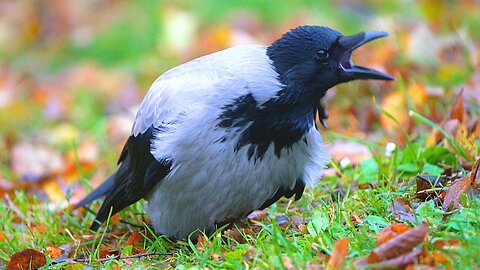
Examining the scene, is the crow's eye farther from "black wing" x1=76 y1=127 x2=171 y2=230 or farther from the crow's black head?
"black wing" x1=76 y1=127 x2=171 y2=230

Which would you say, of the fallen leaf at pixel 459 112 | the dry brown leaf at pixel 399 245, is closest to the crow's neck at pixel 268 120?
the dry brown leaf at pixel 399 245

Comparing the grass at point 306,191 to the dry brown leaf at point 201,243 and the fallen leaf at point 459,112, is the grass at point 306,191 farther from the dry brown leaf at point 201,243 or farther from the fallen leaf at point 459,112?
the fallen leaf at point 459,112

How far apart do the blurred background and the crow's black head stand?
0.77 metres

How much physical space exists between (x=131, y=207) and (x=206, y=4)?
574 centimetres

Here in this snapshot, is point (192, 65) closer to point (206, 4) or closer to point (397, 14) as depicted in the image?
point (397, 14)

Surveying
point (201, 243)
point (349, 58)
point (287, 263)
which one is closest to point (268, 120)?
point (349, 58)

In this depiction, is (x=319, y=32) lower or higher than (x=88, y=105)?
higher

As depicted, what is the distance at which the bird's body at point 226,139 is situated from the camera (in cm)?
383

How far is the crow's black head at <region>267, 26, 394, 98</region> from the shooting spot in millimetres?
Result: 3885

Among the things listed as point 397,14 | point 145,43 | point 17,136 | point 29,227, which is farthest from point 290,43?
point 145,43

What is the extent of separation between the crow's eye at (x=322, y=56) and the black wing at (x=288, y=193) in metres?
0.68

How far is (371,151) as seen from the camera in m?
4.77

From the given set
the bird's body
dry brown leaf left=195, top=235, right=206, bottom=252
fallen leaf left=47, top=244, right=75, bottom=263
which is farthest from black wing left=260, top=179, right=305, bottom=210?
fallen leaf left=47, top=244, right=75, bottom=263

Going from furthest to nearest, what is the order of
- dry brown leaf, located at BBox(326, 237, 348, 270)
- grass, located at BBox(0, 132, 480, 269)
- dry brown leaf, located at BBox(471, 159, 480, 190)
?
dry brown leaf, located at BBox(471, 159, 480, 190), grass, located at BBox(0, 132, 480, 269), dry brown leaf, located at BBox(326, 237, 348, 270)
